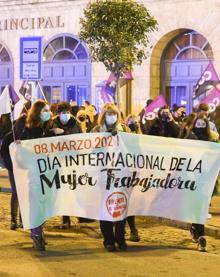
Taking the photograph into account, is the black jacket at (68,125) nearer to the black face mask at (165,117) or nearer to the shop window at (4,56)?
the black face mask at (165,117)

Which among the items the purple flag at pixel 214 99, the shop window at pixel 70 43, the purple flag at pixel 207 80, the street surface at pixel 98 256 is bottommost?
the street surface at pixel 98 256

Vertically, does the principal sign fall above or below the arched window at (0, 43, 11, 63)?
below

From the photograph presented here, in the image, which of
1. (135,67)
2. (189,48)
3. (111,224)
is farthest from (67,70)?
(111,224)

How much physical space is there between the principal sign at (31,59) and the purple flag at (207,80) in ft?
14.5

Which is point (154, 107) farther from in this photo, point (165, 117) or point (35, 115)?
point (35, 115)

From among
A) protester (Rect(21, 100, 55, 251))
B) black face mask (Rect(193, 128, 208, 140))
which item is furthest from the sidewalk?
protester (Rect(21, 100, 55, 251))

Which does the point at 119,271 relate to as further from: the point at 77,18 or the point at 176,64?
the point at 77,18

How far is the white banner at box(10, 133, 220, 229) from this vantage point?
26.2 feet

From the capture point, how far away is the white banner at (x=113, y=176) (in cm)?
800

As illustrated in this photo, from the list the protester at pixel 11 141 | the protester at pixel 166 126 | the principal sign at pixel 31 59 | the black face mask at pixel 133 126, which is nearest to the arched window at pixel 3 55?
the principal sign at pixel 31 59

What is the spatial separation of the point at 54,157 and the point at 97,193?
672 mm

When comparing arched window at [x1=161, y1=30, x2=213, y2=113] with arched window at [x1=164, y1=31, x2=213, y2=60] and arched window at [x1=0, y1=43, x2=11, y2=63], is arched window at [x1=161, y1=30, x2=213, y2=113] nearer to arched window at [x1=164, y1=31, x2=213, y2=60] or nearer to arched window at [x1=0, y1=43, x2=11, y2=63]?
arched window at [x1=164, y1=31, x2=213, y2=60]

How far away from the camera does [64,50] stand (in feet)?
76.9

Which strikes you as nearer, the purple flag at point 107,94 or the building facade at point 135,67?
the purple flag at point 107,94
